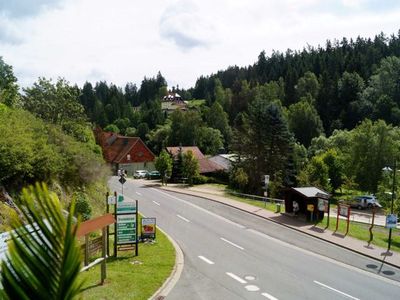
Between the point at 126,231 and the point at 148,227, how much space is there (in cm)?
279

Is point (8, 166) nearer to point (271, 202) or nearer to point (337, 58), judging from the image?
point (271, 202)

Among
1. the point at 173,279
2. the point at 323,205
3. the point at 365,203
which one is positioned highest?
the point at 323,205

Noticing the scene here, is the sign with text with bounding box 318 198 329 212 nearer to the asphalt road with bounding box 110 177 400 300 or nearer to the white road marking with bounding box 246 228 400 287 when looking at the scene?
the asphalt road with bounding box 110 177 400 300

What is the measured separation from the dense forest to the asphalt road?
9.12m

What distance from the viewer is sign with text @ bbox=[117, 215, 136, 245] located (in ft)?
64.2

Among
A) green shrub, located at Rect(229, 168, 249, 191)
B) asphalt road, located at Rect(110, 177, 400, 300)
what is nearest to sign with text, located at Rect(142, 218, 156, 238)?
asphalt road, located at Rect(110, 177, 400, 300)

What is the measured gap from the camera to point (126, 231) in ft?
64.4

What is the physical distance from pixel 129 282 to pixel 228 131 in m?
77.7

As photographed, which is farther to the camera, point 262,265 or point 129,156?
point 129,156

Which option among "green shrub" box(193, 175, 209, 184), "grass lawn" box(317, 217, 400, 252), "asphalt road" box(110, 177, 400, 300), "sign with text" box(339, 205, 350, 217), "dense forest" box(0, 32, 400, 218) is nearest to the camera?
"asphalt road" box(110, 177, 400, 300)

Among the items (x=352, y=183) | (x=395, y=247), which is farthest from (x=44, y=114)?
(x=352, y=183)

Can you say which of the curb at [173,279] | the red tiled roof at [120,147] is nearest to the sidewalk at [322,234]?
the curb at [173,279]

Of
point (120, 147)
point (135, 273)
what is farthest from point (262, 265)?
point (120, 147)

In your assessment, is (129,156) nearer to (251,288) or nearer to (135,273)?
(135,273)
